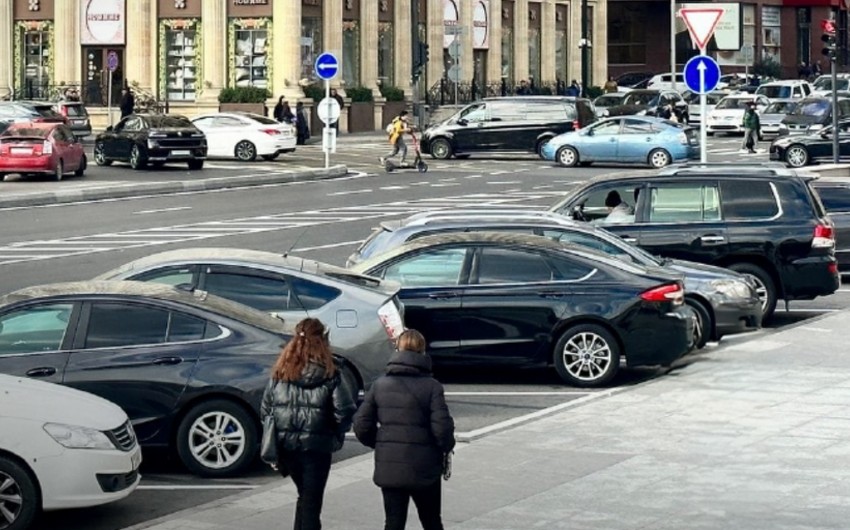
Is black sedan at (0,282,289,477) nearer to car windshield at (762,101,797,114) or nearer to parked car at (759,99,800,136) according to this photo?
parked car at (759,99,800,136)

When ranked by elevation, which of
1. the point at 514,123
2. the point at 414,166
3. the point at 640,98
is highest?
the point at 640,98

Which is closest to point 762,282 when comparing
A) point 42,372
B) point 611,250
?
point 611,250

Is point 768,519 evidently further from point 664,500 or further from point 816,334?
point 816,334

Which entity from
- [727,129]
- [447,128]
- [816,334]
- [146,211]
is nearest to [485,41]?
[727,129]

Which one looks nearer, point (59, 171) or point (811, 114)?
point (59, 171)

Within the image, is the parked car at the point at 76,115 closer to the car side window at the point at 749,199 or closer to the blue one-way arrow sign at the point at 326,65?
the blue one-way arrow sign at the point at 326,65

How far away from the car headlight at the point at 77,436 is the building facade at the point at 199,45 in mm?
49035

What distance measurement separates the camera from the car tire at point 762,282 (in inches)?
814

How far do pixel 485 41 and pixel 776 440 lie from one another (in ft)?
202

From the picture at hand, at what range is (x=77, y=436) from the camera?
11.1m

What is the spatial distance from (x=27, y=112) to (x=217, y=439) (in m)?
41.0

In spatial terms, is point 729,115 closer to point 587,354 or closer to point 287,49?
point 287,49

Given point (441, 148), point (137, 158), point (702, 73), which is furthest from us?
point (441, 148)

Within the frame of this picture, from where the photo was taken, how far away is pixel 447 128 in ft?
169
